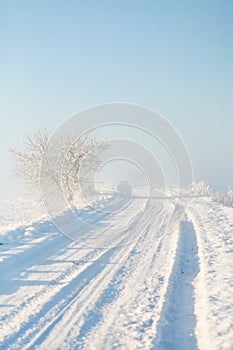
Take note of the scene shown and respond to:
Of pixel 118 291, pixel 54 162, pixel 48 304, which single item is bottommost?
pixel 48 304

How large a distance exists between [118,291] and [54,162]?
18560 mm

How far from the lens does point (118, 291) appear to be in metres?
6.63

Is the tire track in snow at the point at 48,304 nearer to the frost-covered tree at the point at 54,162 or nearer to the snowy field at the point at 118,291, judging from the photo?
the snowy field at the point at 118,291

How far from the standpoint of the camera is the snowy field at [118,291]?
4789mm

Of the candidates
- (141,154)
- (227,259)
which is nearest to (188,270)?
(227,259)

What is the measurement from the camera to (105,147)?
27.3 metres

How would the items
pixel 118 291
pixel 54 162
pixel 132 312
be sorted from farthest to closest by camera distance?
pixel 54 162 < pixel 118 291 < pixel 132 312

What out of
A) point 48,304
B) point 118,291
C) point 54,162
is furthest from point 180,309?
point 54,162

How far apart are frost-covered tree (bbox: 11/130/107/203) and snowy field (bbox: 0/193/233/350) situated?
12342 millimetres

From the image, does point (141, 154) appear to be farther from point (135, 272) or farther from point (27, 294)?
point (27, 294)

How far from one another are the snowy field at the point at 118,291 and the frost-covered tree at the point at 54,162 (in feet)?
40.5

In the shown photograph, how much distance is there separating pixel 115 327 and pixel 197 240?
6.80 metres

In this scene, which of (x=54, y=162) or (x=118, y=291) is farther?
(x=54, y=162)

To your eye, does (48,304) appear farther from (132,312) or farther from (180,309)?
(180,309)
